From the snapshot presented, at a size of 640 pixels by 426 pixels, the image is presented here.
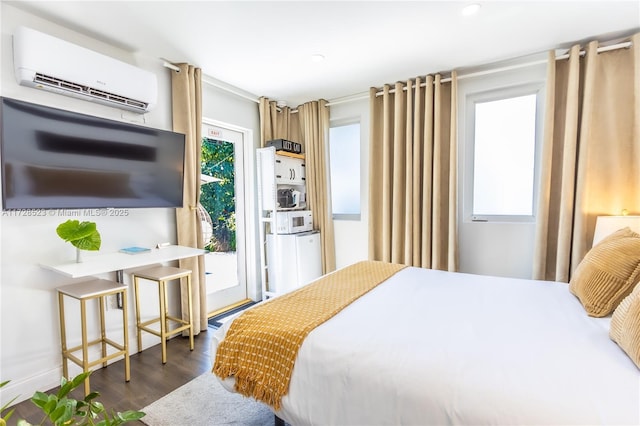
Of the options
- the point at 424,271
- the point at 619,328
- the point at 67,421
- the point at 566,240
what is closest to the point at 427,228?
the point at 424,271

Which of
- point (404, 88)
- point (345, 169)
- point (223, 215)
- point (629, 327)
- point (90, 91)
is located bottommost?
point (629, 327)

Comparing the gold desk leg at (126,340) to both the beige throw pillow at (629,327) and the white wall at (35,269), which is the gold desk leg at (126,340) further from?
the beige throw pillow at (629,327)

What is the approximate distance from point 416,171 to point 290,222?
1538 mm

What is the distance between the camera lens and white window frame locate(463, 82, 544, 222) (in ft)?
9.46

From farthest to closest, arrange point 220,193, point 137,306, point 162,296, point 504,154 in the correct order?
point 220,193 → point 504,154 → point 137,306 → point 162,296

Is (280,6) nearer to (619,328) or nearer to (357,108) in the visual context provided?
(357,108)

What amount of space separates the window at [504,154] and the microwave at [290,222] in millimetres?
1928

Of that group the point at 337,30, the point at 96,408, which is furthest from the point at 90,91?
the point at 96,408

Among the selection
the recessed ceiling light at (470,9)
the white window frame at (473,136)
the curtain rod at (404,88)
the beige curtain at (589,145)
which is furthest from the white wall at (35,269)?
the beige curtain at (589,145)

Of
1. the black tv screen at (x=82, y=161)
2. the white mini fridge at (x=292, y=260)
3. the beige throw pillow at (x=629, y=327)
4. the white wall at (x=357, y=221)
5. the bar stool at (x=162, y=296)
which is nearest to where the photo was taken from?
the beige throw pillow at (x=629, y=327)

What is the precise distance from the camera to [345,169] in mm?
3982

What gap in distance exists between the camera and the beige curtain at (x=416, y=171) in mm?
3082

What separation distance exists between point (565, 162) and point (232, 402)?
318 cm

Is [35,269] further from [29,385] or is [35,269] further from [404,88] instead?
[404,88]
